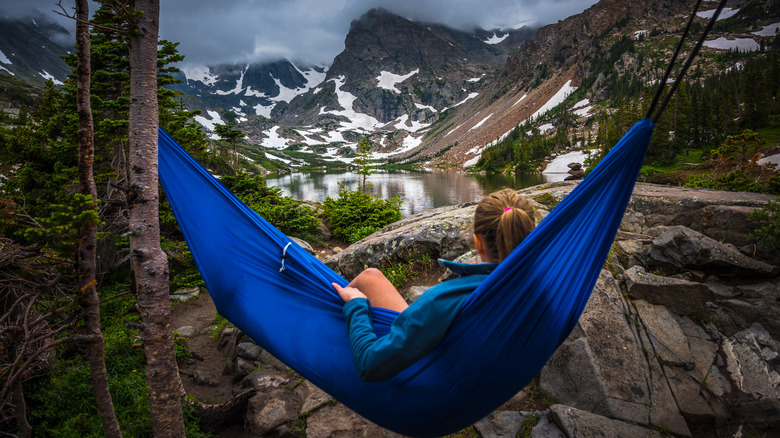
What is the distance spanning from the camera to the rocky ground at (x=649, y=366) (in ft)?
8.04

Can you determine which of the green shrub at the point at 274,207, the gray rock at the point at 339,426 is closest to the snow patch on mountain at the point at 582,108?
the green shrub at the point at 274,207

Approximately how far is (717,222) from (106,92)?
438 inches

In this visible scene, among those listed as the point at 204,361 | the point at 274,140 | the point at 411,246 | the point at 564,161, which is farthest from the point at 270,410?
the point at 274,140

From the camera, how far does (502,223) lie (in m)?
1.39

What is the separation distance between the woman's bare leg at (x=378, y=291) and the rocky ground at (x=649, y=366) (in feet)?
1.71

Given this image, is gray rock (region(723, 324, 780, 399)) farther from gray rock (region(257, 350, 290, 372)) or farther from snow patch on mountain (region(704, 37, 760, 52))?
snow patch on mountain (region(704, 37, 760, 52))

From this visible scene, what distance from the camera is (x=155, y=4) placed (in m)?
2.00

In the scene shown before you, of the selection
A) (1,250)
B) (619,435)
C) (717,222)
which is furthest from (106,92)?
(717,222)

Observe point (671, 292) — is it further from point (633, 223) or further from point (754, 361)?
point (633, 223)

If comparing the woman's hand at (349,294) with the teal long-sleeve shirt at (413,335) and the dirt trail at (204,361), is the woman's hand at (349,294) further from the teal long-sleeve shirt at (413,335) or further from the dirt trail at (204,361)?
the dirt trail at (204,361)

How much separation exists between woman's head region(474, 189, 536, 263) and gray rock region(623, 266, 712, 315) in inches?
108

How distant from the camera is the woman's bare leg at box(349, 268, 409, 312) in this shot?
1757mm

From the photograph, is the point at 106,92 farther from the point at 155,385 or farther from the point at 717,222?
the point at 717,222

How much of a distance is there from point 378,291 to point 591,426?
1.90 m
